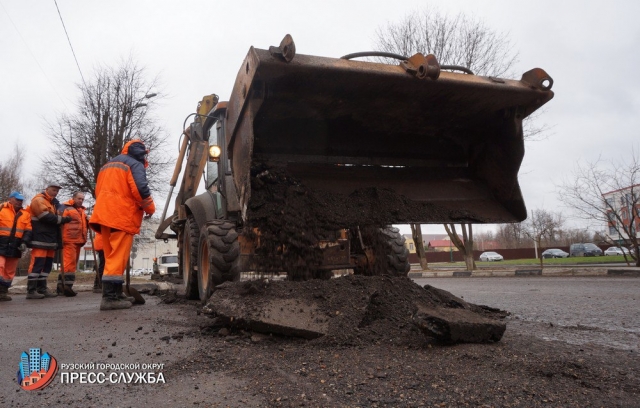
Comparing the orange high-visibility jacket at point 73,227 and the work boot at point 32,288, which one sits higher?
the orange high-visibility jacket at point 73,227

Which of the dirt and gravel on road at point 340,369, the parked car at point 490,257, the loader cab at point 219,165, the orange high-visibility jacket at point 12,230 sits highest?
the loader cab at point 219,165

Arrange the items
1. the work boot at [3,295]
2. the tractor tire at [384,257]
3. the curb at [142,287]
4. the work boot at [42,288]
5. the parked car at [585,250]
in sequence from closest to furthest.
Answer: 1. the tractor tire at [384,257]
2. the work boot at [3,295]
3. the work boot at [42,288]
4. the curb at [142,287]
5. the parked car at [585,250]

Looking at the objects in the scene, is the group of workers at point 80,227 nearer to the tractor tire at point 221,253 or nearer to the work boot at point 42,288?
the work boot at point 42,288

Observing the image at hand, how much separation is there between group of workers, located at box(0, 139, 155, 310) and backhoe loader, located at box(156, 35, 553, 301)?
994mm

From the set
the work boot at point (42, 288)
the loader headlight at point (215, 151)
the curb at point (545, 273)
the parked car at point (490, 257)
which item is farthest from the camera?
the parked car at point (490, 257)

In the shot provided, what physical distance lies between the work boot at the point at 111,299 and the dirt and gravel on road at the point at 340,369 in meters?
1.58

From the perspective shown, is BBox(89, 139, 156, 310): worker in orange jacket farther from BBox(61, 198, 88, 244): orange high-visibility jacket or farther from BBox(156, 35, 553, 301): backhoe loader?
BBox(61, 198, 88, 244): orange high-visibility jacket

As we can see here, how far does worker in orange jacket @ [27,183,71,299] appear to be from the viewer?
7484 mm

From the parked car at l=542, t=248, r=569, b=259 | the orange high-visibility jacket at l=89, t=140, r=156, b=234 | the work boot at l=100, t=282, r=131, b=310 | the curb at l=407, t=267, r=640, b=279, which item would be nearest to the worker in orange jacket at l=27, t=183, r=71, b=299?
the orange high-visibility jacket at l=89, t=140, r=156, b=234

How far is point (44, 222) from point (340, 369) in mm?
7034

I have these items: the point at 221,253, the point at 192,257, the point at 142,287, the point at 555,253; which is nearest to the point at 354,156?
the point at 221,253

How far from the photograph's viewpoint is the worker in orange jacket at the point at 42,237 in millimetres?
7484

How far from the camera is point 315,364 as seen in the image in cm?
248

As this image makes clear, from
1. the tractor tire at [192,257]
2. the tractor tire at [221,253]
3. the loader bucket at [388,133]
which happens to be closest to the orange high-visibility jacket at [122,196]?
the tractor tire at [192,257]
